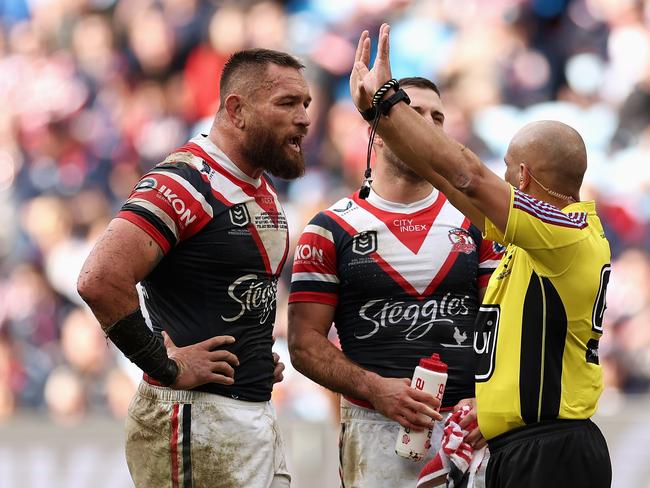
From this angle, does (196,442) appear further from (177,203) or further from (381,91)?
(381,91)

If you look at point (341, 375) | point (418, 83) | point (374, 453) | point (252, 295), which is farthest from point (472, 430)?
point (418, 83)

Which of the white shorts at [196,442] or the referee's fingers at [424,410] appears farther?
the referee's fingers at [424,410]

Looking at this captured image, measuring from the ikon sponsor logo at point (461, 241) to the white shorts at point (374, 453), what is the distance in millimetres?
762

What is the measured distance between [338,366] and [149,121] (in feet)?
25.6

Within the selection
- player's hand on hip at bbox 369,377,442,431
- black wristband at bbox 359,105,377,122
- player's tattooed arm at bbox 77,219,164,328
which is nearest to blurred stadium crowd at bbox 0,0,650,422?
player's hand on hip at bbox 369,377,442,431

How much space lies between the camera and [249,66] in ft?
16.0

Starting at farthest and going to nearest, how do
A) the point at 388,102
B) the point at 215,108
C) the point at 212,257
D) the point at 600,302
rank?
the point at 215,108 → the point at 212,257 → the point at 600,302 → the point at 388,102

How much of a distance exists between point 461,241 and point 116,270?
5.77 feet

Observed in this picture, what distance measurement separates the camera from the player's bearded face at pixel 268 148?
15.5 feet

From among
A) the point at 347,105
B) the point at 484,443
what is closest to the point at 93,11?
the point at 347,105

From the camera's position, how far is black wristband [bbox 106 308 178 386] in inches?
164

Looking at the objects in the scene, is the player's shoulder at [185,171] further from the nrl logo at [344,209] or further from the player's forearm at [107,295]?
the nrl logo at [344,209]

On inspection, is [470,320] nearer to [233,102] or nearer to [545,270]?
[545,270]

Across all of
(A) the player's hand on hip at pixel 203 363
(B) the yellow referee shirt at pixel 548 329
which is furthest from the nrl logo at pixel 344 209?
(B) the yellow referee shirt at pixel 548 329
